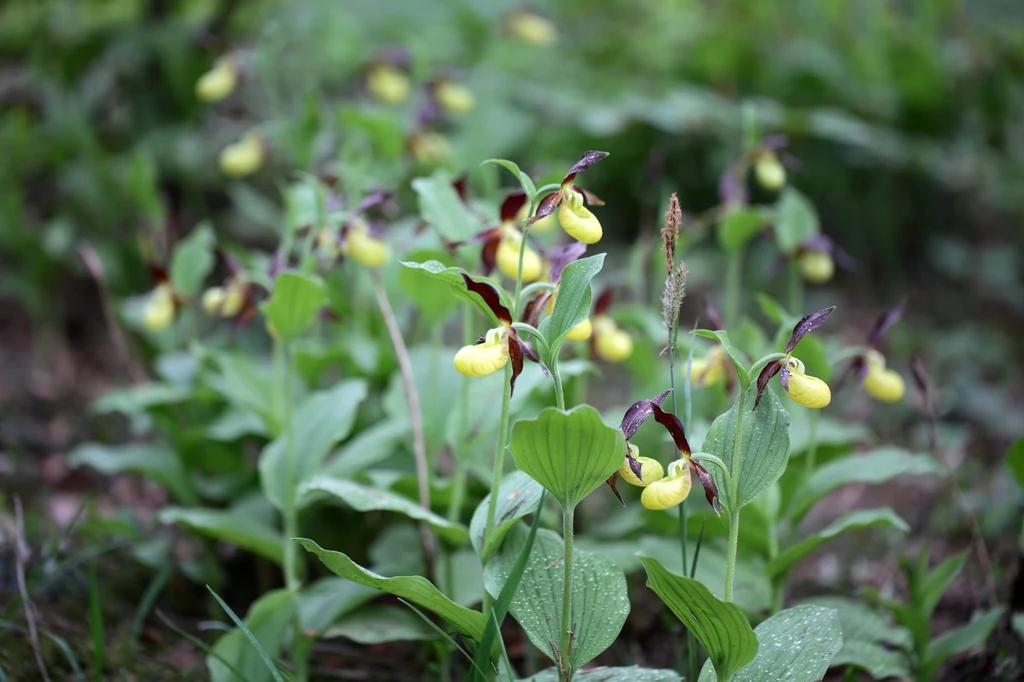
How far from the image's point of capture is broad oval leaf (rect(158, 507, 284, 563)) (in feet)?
4.36

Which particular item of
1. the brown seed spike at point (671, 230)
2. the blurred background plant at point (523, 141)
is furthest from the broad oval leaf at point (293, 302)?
the blurred background plant at point (523, 141)

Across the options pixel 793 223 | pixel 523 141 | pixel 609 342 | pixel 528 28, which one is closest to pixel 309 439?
pixel 609 342

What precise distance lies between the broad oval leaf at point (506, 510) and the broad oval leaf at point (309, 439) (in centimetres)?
37

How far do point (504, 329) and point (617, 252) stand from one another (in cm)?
200

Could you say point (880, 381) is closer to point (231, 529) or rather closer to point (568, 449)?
point (568, 449)

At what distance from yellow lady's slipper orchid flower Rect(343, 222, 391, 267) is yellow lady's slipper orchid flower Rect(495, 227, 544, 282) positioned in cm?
24

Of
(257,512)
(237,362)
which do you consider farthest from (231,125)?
(257,512)

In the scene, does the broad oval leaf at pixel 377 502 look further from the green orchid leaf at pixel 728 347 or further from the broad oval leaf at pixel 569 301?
the green orchid leaf at pixel 728 347

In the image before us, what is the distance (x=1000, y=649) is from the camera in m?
1.29

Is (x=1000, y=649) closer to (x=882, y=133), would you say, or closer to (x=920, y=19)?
(x=882, y=133)

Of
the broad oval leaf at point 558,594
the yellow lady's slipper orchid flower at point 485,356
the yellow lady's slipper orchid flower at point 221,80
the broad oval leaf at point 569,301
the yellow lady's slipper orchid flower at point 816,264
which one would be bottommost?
the broad oval leaf at point 558,594

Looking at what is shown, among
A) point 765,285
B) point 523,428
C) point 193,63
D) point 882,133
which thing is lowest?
point 765,285

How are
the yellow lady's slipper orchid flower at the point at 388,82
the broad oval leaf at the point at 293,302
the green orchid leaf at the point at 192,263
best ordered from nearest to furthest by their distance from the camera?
the broad oval leaf at the point at 293,302 → the green orchid leaf at the point at 192,263 → the yellow lady's slipper orchid flower at the point at 388,82

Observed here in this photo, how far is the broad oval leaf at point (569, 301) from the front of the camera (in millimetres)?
911
